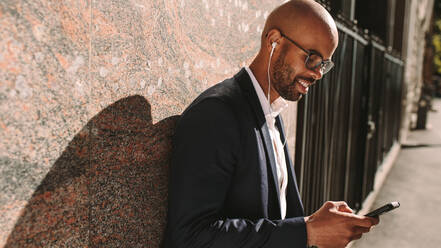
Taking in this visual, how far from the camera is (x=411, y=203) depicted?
19.8 ft

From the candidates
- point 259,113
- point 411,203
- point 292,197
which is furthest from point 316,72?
point 411,203

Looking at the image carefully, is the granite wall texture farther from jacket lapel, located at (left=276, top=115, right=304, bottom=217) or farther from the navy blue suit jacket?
jacket lapel, located at (left=276, top=115, right=304, bottom=217)

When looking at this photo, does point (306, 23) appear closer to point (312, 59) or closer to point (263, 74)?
point (312, 59)

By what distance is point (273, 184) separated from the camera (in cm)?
170

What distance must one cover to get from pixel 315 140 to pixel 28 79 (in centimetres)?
300

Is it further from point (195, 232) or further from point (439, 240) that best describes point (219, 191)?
point (439, 240)

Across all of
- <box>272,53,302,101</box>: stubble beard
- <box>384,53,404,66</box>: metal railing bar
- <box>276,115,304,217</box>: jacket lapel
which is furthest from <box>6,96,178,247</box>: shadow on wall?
<box>384,53,404,66</box>: metal railing bar

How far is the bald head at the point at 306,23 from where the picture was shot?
1.77 metres

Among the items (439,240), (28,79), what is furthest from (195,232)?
(439,240)

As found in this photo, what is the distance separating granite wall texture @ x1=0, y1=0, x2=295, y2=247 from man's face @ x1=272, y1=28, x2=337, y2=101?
0.41 metres

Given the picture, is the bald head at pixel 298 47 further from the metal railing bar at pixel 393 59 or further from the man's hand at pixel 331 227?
the metal railing bar at pixel 393 59

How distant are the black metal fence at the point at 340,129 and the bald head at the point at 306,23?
5.18 feet

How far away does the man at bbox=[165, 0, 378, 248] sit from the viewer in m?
1.46

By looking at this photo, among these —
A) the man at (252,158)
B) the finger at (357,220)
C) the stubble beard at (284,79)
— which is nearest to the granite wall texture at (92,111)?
the man at (252,158)
